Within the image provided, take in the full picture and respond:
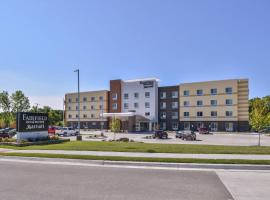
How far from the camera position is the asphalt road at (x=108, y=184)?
7.50 m

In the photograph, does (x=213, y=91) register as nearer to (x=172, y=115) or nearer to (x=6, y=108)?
(x=172, y=115)

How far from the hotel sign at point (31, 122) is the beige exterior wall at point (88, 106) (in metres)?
48.4

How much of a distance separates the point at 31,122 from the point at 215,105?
157 feet

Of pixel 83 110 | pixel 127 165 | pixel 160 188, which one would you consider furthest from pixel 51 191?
pixel 83 110

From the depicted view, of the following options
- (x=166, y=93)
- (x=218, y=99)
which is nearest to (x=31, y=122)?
(x=166, y=93)

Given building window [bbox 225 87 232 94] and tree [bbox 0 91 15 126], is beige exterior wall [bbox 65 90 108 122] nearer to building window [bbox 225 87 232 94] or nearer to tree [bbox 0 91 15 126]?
tree [bbox 0 91 15 126]

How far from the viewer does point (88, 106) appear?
3282 inches

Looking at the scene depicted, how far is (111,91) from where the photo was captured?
250 ft

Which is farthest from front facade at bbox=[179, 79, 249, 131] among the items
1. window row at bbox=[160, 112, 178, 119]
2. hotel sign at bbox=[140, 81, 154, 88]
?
hotel sign at bbox=[140, 81, 154, 88]

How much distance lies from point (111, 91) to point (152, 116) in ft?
50.6

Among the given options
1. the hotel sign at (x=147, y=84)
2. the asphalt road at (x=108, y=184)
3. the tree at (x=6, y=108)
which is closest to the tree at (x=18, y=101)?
the tree at (x=6, y=108)

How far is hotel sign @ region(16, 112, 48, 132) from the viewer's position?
2631 centimetres

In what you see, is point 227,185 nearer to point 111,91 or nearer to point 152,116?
point 152,116

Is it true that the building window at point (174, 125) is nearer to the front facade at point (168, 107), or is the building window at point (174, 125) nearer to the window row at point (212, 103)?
the front facade at point (168, 107)
